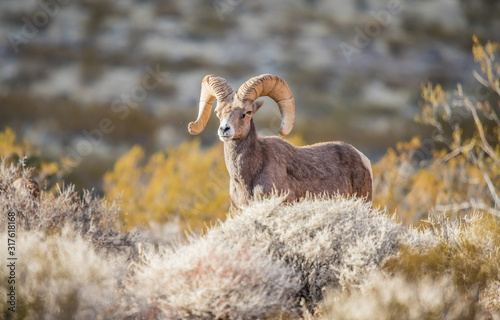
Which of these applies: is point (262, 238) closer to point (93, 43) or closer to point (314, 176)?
point (314, 176)

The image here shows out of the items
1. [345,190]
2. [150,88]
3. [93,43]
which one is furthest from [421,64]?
[345,190]

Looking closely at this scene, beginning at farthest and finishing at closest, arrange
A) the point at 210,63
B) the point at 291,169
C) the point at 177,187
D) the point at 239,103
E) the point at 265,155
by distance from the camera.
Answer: the point at 210,63 < the point at 177,187 < the point at 291,169 < the point at 265,155 < the point at 239,103

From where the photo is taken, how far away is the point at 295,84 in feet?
171

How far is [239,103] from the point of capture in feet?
26.7

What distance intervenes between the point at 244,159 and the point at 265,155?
14.0 inches

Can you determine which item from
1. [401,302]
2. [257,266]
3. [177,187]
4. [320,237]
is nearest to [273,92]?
[320,237]

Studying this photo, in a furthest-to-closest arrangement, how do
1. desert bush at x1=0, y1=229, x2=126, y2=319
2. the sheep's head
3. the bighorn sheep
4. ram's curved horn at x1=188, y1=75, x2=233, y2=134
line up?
ram's curved horn at x1=188, y1=75, x2=233, y2=134 < the bighorn sheep < the sheep's head < desert bush at x1=0, y1=229, x2=126, y2=319

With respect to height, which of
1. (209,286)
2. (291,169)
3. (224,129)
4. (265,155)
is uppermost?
(224,129)

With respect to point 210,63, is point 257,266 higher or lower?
lower

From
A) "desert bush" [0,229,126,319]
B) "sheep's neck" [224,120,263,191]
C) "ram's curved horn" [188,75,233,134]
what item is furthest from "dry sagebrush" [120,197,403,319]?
"ram's curved horn" [188,75,233,134]

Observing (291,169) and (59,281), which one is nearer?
(59,281)

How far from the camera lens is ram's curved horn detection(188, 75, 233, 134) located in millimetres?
8352

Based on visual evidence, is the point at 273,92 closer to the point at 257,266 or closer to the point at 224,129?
the point at 224,129

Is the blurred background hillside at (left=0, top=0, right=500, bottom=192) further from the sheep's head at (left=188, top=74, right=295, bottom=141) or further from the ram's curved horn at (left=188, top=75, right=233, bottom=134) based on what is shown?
the sheep's head at (left=188, top=74, right=295, bottom=141)
